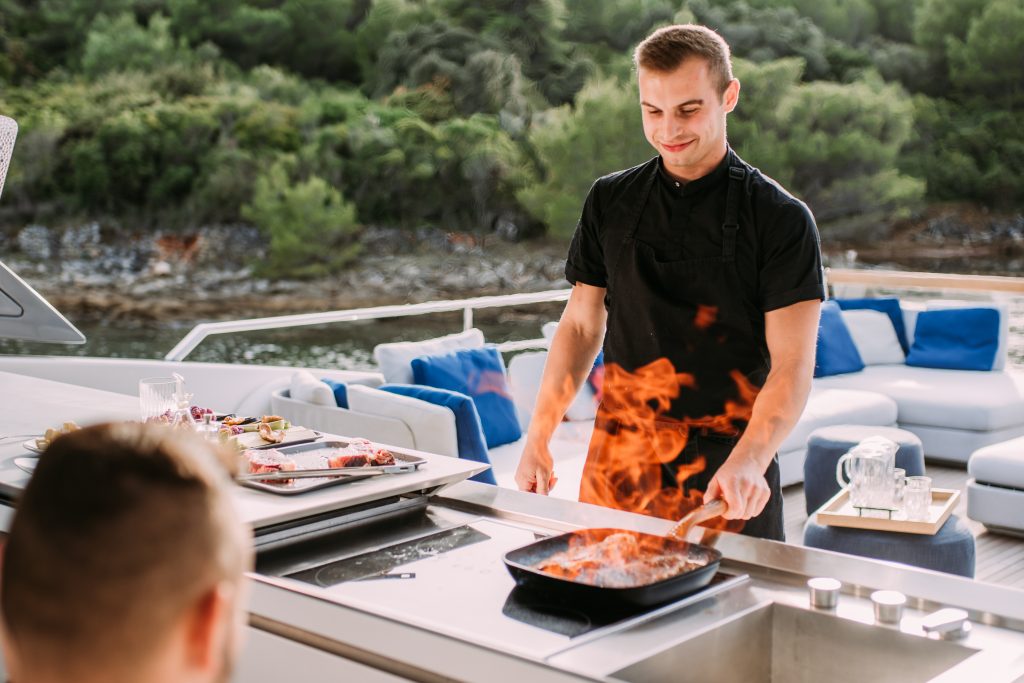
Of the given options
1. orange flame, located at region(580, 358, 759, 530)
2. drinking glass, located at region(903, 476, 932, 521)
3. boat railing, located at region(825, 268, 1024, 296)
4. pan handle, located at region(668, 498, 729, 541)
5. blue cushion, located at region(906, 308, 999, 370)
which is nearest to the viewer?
pan handle, located at region(668, 498, 729, 541)

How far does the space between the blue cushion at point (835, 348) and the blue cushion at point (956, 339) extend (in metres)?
0.40

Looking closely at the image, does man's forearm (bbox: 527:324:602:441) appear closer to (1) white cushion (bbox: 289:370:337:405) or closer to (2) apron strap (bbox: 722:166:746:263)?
(2) apron strap (bbox: 722:166:746:263)

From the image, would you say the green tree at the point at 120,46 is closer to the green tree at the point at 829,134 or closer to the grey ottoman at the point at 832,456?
the green tree at the point at 829,134

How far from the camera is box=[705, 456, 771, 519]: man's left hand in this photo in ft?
5.41

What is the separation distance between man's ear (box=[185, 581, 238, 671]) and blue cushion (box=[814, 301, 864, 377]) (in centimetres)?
571

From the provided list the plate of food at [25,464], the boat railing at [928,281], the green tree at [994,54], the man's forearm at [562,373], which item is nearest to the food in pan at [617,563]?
the man's forearm at [562,373]

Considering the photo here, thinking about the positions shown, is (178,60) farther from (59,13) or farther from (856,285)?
(856,285)

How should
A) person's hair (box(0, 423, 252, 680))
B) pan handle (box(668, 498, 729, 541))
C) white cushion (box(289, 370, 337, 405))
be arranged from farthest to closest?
white cushion (box(289, 370, 337, 405)) → pan handle (box(668, 498, 729, 541)) → person's hair (box(0, 423, 252, 680))

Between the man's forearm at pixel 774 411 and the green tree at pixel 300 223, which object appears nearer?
the man's forearm at pixel 774 411

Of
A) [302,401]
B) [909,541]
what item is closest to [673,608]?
[909,541]

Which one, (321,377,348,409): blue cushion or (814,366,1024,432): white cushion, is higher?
(321,377,348,409): blue cushion

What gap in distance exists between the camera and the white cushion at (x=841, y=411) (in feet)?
16.8

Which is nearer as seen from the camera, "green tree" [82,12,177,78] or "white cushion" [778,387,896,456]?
"white cushion" [778,387,896,456]

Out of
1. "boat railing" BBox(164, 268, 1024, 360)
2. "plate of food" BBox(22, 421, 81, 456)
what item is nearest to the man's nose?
"plate of food" BBox(22, 421, 81, 456)
